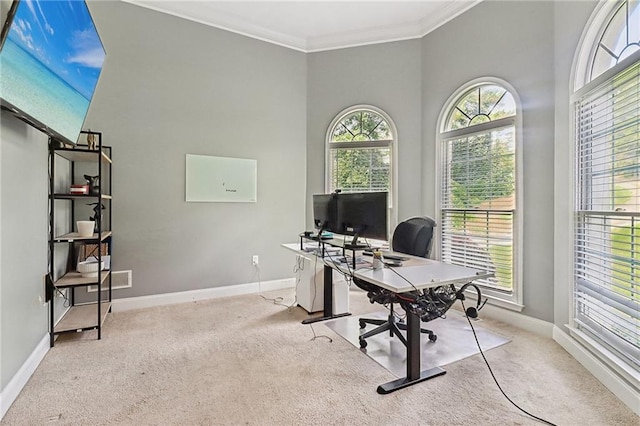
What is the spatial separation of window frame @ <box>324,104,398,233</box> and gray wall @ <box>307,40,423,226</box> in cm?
5

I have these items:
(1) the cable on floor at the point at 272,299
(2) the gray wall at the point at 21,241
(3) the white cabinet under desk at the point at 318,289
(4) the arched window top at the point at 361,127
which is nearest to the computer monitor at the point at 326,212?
(3) the white cabinet under desk at the point at 318,289

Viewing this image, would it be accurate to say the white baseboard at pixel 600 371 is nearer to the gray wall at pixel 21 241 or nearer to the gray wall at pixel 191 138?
the gray wall at pixel 191 138

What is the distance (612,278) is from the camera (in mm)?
2066

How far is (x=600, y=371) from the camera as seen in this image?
6.70ft

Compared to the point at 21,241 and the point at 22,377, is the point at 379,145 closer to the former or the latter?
the point at 21,241

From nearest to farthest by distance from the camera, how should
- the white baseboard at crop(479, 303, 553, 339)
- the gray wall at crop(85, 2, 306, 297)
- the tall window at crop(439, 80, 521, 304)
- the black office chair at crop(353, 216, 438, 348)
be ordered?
the black office chair at crop(353, 216, 438, 348) < the white baseboard at crop(479, 303, 553, 339) < the tall window at crop(439, 80, 521, 304) < the gray wall at crop(85, 2, 306, 297)

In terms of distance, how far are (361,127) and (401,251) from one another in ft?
6.33

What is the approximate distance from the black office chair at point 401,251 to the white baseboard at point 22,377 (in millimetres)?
2188

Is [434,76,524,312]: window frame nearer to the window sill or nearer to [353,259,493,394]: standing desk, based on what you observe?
the window sill

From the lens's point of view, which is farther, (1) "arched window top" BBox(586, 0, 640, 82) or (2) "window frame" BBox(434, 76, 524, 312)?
(2) "window frame" BBox(434, 76, 524, 312)

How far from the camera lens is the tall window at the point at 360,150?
4.09 metres

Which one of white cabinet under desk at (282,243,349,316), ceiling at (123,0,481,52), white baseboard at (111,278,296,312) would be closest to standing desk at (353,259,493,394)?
white cabinet under desk at (282,243,349,316)

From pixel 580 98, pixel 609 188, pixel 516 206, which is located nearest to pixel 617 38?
pixel 580 98

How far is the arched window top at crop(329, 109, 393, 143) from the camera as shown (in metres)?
4.11
